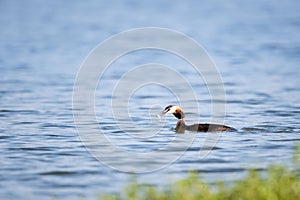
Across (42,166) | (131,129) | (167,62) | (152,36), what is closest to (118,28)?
(152,36)

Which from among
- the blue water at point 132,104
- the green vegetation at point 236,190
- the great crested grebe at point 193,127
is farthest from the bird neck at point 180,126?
the green vegetation at point 236,190

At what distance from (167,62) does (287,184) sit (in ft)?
66.3

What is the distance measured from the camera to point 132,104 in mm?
20203

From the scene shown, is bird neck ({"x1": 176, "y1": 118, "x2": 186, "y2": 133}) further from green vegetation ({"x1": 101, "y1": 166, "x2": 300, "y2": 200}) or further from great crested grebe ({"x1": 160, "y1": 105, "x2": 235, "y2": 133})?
green vegetation ({"x1": 101, "y1": 166, "x2": 300, "y2": 200})

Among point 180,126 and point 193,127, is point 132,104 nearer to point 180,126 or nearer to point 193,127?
point 180,126

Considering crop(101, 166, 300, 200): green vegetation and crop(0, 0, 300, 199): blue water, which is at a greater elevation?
crop(0, 0, 300, 199): blue water

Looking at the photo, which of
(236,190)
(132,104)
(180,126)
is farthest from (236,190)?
(132,104)

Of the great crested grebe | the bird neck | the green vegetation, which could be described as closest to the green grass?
the green vegetation

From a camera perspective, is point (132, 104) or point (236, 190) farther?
point (132, 104)

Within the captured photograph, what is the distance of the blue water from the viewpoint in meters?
12.7

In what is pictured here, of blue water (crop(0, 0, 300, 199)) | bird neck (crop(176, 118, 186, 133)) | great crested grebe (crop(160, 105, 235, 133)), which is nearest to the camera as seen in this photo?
blue water (crop(0, 0, 300, 199))

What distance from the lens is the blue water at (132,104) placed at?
12.7 meters

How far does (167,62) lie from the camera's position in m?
30.0

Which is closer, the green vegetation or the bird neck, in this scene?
the green vegetation
